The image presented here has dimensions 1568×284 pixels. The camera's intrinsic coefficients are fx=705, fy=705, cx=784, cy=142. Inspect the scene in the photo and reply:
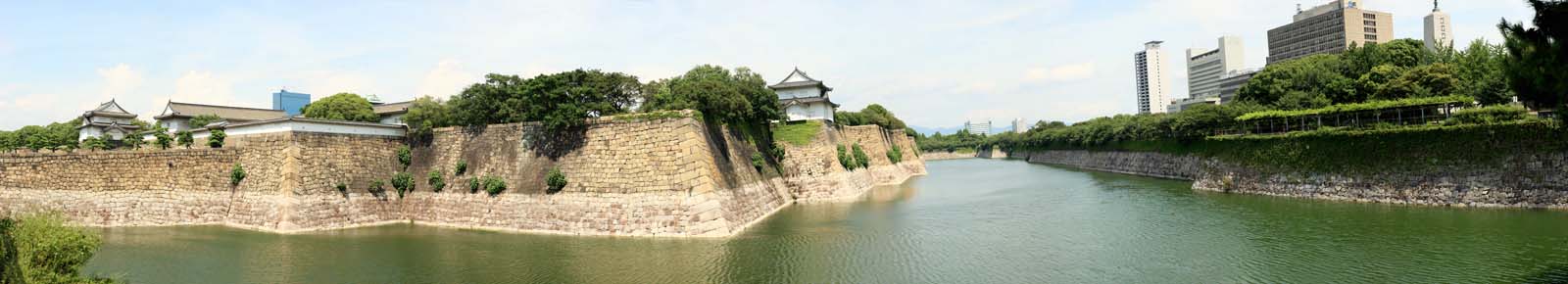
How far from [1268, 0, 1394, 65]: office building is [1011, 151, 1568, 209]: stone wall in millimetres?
78521

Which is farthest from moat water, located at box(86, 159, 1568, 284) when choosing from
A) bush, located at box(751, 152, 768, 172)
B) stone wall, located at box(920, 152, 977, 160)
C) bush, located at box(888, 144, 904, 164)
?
stone wall, located at box(920, 152, 977, 160)

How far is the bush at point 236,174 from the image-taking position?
2658 cm

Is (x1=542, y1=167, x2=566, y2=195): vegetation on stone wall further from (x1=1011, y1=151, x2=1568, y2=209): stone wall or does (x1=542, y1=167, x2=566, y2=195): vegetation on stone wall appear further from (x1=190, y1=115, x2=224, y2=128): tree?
(x1=190, y1=115, x2=224, y2=128): tree

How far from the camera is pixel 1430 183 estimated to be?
25.3 m

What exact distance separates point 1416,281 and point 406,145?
3282 centimetres

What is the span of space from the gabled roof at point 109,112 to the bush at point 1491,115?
234 ft

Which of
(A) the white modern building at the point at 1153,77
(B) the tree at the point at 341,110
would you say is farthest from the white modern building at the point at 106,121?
(A) the white modern building at the point at 1153,77

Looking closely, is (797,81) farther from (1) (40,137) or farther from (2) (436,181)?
(1) (40,137)

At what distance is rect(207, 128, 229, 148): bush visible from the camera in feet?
93.0

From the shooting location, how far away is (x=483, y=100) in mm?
28484

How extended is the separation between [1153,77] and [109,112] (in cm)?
17765

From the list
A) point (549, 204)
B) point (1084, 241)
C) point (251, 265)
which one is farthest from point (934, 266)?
point (251, 265)

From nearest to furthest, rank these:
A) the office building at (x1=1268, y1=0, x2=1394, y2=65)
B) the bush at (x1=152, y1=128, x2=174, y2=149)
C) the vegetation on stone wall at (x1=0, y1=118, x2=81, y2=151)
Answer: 1. the bush at (x1=152, y1=128, x2=174, y2=149)
2. the vegetation on stone wall at (x1=0, y1=118, x2=81, y2=151)
3. the office building at (x1=1268, y1=0, x2=1394, y2=65)

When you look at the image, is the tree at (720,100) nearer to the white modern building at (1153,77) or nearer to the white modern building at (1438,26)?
the white modern building at (1438,26)
